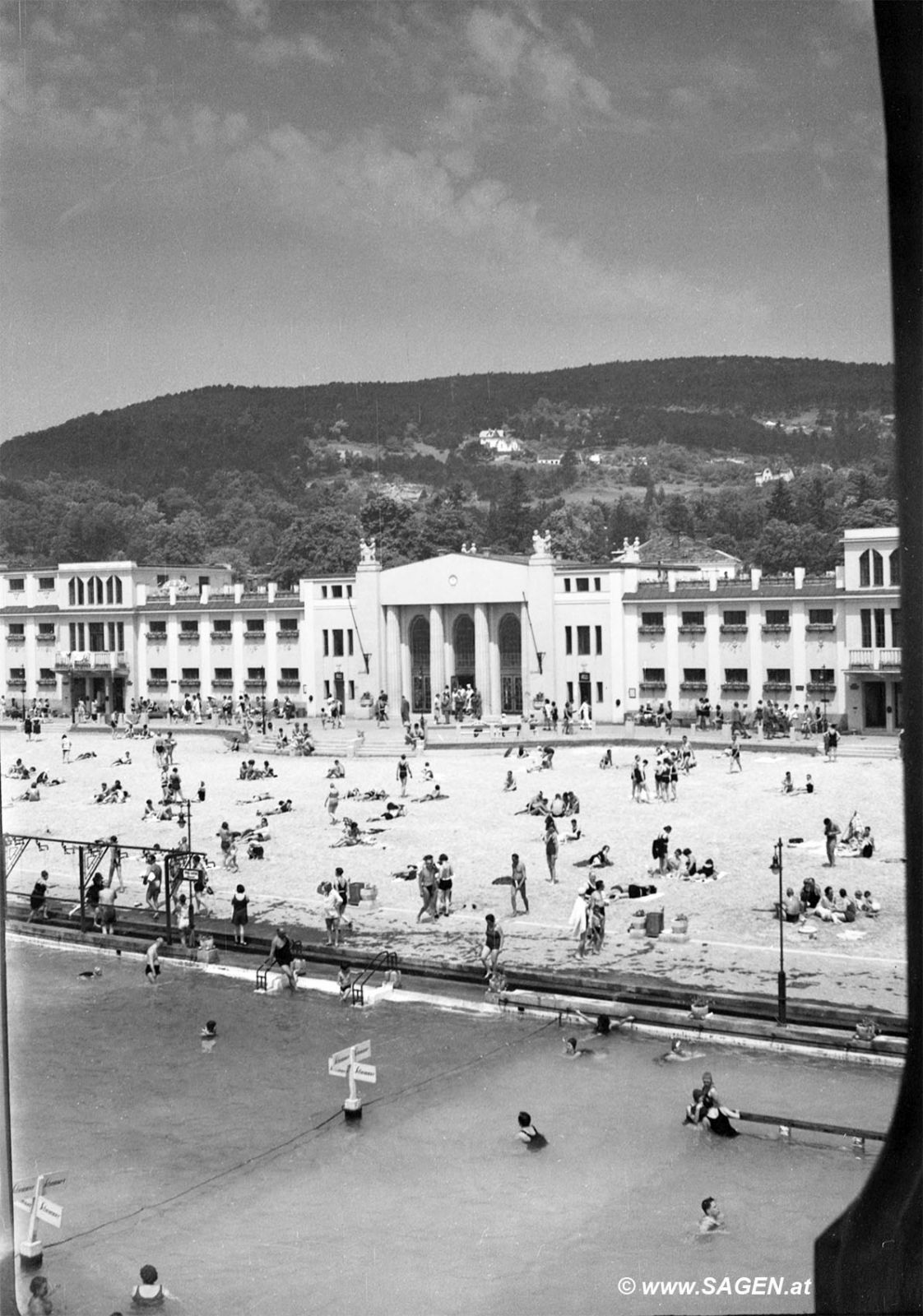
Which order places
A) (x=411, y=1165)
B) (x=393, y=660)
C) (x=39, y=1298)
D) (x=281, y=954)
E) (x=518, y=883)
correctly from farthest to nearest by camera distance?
(x=393, y=660), (x=518, y=883), (x=281, y=954), (x=411, y=1165), (x=39, y=1298)

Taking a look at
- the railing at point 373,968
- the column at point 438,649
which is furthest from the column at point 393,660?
the railing at point 373,968

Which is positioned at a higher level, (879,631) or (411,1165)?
(879,631)

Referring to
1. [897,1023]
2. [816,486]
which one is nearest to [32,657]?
[816,486]

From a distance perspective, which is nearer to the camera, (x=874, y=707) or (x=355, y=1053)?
(x=355, y=1053)

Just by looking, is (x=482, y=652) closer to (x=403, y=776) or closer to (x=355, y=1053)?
(x=403, y=776)

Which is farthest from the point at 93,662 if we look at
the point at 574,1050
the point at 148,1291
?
the point at 148,1291

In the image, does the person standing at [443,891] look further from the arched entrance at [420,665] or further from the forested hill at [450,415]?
the arched entrance at [420,665]

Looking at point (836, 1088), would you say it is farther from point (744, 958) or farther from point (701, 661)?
point (701, 661)
